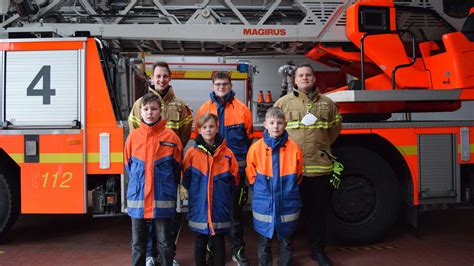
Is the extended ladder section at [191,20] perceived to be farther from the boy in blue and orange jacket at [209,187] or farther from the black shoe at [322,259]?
the black shoe at [322,259]

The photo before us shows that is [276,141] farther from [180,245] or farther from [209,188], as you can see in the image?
[180,245]

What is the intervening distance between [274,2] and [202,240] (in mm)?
2909

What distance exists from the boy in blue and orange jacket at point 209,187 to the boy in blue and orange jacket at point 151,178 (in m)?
0.16

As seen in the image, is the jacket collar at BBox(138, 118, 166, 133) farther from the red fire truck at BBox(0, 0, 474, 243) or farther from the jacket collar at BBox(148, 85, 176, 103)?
the red fire truck at BBox(0, 0, 474, 243)

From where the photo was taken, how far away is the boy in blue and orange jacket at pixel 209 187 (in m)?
3.25

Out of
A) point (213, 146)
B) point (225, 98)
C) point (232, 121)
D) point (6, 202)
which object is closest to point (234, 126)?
point (232, 121)

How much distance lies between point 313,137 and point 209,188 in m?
1.08

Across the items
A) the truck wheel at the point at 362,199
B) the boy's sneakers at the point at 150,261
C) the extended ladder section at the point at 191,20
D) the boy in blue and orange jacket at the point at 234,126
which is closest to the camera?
the boy's sneakers at the point at 150,261

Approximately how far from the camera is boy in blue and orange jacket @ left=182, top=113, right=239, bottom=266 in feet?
10.7

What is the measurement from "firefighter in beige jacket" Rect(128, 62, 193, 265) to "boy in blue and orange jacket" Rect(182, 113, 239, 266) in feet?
1.26

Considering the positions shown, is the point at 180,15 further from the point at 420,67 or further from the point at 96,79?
the point at 420,67

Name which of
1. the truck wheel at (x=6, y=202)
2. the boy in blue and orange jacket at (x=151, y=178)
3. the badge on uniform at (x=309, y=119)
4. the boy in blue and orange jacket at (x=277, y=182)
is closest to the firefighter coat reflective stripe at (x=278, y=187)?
the boy in blue and orange jacket at (x=277, y=182)

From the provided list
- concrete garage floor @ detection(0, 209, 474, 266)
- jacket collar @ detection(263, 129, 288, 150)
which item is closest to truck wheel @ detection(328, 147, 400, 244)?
concrete garage floor @ detection(0, 209, 474, 266)

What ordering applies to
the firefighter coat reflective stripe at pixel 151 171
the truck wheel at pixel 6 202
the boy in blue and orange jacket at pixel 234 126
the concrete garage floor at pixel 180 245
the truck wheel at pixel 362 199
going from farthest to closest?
the truck wheel at pixel 362 199 < the truck wheel at pixel 6 202 < the concrete garage floor at pixel 180 245 < the boy in blue and orange jacket at pixel 234 126 < the firefighter coat reflective stripe at pixel 151 171
